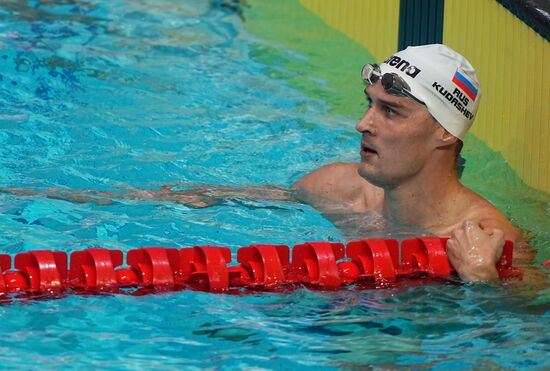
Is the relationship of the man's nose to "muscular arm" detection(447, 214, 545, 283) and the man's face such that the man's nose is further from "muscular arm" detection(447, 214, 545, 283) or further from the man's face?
"muscular arm" detection(447, 214, 545, 283)

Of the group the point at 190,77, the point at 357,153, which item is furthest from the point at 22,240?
the point at 190,77

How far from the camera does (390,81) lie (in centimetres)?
373

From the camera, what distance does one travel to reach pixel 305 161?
5.32 meters

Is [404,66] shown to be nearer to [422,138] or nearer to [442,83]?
[442,83]

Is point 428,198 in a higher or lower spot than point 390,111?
lower

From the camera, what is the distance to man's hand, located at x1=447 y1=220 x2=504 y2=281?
338cm

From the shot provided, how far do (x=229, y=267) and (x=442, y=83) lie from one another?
1048mm

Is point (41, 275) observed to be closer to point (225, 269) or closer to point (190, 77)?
point (225, 269)

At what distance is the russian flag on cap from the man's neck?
0.97ft

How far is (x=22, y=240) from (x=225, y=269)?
1049mm

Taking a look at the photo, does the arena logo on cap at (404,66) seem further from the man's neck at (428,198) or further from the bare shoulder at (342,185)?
the bare shoulder at (342,185)

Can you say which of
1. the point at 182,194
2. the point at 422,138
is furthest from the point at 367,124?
the point at 182,194

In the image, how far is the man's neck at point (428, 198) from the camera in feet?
12.6

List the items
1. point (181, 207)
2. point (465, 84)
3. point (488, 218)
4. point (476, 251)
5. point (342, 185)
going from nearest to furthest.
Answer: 1. point (476, 251)
2. point (488, 218)
3. point (465, 84)
4. point (342, 185)
5. point (181, 207)
